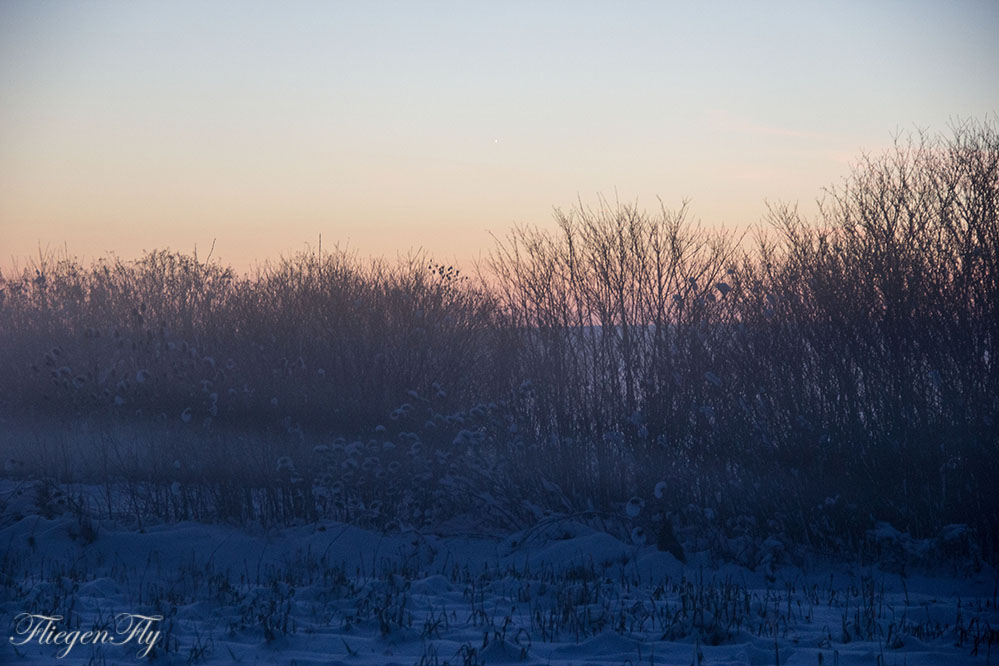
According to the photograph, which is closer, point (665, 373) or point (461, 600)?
point (461, 600)

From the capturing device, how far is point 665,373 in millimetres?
9930

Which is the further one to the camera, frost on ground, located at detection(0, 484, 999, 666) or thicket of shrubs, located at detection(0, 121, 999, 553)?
thicket of shrubs, located at detection(0, 121, 999, 553)

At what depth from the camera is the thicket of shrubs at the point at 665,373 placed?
8.76 meters

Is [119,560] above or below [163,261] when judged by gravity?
below

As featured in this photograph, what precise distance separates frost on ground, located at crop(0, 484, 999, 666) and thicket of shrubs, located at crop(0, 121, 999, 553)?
0.96 m

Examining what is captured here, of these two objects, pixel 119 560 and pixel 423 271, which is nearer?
pixel 119 560

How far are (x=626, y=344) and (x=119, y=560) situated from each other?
6.10m

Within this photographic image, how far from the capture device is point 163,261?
1933 centimetres

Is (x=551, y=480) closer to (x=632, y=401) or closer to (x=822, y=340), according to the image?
(x=632, y=401)

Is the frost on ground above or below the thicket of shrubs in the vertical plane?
below

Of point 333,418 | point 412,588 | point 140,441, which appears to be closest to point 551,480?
point 333,418

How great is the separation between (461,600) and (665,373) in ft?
15.8

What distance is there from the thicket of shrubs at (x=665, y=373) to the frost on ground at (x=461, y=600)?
0.96 meters

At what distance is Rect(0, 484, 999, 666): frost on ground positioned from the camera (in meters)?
4.50
